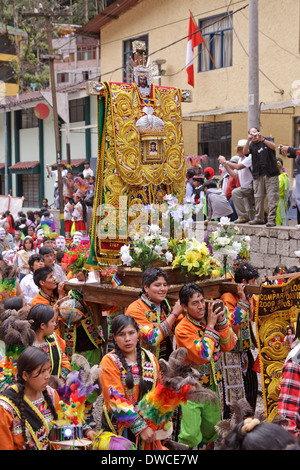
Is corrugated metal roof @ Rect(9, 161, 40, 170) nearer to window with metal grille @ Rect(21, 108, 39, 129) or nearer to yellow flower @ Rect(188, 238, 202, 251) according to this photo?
window with metal grille @ Rect(21, 108, 39, 129)

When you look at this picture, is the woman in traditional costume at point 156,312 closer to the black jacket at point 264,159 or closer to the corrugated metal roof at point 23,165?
the black jacket at point 264,159

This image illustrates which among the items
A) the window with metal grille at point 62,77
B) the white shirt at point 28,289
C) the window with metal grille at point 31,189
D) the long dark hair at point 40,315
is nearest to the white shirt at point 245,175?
the white shirt at point 28,289

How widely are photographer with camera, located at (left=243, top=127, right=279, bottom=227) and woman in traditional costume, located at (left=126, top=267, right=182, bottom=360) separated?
552cm

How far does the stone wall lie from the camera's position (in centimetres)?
991

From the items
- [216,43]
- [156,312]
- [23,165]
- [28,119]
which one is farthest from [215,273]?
[28,119]

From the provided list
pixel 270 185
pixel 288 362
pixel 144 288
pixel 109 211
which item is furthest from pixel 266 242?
pixel 288 362

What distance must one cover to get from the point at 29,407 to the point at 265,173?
7676 millimetres

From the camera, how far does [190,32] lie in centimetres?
1623

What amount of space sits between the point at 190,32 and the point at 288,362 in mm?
14293

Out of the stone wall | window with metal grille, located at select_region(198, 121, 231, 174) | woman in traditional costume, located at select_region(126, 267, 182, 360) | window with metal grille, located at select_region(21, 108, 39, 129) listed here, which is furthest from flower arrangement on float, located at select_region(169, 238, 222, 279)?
window with metal grille, located at select_region(21, 108, 39, 129)

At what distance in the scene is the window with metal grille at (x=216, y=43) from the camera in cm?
1630

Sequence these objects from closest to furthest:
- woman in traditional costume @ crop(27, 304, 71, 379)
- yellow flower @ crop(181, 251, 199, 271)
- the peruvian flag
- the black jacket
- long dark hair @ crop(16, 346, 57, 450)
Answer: long dark hair @ crop(16, 346, 57, 450)
woman in traditional costume @ crop(27, 304, 71, 379)
yellow flower @ crop(181, 251, 199, 271)
the black jacket
the peruvian flag

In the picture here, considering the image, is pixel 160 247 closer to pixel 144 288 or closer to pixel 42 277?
pixel 144 288

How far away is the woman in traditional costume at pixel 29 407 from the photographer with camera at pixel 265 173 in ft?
23.9
